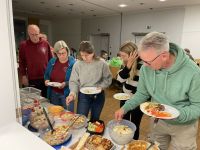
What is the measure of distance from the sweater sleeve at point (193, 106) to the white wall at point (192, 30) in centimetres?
549

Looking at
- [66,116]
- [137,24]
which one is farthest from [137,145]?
[137,24]

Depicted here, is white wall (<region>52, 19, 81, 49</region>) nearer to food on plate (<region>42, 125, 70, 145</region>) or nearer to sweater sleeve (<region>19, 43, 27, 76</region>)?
sweater sleeve (<region>19, 43, 27, 76</region>)

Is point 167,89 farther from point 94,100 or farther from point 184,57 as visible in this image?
point 94,100

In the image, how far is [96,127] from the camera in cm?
128

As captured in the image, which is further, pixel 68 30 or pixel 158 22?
pixel 68 30

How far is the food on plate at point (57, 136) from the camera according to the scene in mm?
1087

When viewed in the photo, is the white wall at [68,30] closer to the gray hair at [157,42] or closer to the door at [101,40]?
the door at [101,40]

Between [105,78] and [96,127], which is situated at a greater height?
[105,78]

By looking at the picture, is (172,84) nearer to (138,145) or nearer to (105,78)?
(138,145)

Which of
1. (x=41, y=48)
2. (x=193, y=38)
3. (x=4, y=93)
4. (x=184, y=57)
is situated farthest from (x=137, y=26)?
(x=4, y=93)

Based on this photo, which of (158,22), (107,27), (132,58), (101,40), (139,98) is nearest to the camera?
(139,98)

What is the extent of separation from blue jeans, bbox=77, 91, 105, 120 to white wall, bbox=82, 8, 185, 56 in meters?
4.95

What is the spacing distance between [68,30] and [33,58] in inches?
304

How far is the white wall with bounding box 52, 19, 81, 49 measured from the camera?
940 centimetres
